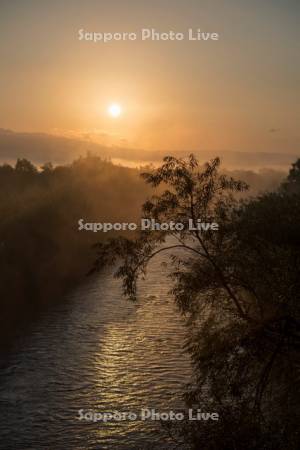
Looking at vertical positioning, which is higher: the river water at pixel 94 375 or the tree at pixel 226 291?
the tree at pixel 226 291

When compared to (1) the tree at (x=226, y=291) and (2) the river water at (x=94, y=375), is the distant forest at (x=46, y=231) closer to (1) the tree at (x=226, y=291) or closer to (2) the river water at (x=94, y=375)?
(2) the river water at (x=94, y=375)

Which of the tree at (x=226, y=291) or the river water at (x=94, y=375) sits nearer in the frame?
the tree at (x=226, y=291)

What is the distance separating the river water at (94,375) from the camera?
23.2 m

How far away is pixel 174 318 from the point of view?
39.8 metres

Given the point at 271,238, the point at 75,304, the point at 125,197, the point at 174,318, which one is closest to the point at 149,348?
the point at 174,318

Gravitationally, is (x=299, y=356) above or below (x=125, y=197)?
below

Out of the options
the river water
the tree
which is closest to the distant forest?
the river water

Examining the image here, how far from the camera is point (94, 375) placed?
1171 inches

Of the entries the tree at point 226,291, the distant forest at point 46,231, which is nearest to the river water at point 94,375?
the distant forest at point 46,231

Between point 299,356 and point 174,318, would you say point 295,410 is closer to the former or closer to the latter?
point 299,356

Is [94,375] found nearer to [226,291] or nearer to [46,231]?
[226,291]

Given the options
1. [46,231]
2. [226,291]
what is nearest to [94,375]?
[226,291]

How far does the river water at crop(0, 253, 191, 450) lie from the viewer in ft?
76.1

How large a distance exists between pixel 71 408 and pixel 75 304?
63.8 feet
